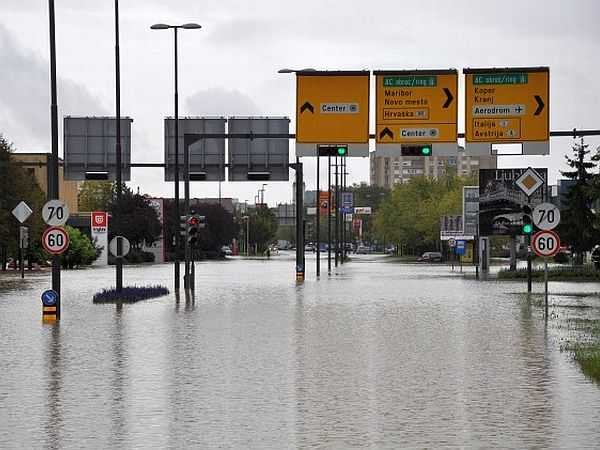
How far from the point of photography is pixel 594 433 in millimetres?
11625

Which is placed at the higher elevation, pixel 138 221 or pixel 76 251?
pixel 138 221

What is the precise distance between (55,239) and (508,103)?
1785cm

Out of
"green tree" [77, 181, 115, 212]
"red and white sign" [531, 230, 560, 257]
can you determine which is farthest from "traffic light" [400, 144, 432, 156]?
"green tree" [77, 181, 115, 212]

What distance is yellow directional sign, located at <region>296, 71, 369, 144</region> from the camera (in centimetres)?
4056

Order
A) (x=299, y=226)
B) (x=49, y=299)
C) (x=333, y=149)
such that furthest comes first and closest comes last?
(x=299, y=226)
(x=333, y=149)
(x=49, y=299)

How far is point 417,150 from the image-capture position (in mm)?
40844

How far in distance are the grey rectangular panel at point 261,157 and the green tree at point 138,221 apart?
7214 cm

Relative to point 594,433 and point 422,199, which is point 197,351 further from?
point 422,199

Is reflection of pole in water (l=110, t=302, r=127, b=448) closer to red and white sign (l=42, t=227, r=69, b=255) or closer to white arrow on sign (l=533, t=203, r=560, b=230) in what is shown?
red and white sign (l=42, t=227, r=69, b=255)

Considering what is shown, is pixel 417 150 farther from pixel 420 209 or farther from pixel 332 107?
pixel 420 209

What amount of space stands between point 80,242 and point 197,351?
245 ft

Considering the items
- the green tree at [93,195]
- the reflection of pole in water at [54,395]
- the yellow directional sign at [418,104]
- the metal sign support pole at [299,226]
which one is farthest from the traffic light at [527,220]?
the green tree at [93,195]

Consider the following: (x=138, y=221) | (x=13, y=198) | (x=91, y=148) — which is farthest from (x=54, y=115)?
(x=138, y=221)

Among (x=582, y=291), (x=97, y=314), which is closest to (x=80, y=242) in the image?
(x=582, y=291)
